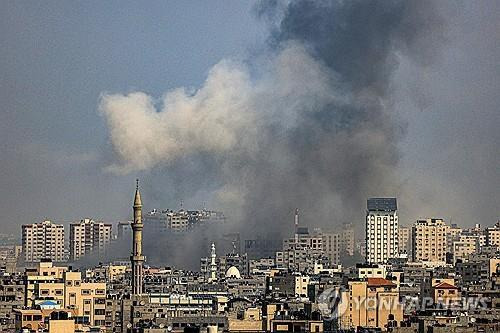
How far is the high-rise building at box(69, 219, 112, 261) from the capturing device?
87438 millimetres

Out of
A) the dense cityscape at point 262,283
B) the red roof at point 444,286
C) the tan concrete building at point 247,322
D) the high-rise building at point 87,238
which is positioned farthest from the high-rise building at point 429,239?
the tan concrete building at point 247,322

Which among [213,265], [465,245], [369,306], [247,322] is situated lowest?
[247,322]

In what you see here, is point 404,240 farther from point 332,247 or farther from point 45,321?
point 45,321

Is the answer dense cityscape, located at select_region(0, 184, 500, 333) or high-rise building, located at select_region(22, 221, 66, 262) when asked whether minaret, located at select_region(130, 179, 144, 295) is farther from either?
high-rise building, located at select_region(22, 221, 66, 262)

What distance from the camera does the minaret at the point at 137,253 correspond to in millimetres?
49350

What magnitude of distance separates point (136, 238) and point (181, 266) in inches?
1068

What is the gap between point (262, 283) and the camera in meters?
62.5

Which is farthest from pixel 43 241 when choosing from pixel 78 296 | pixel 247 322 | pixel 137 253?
pixel 247 322

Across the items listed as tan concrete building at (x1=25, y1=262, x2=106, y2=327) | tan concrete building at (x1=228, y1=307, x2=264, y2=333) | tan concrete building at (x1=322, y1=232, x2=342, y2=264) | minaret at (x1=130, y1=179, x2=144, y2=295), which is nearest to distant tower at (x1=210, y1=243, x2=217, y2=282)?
tan concrete building at (x1=322, y1=232, x2=342, y2=264)

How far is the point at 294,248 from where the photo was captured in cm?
8100

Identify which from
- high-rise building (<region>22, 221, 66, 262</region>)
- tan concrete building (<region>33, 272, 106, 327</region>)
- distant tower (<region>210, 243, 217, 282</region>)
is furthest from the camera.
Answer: high-rise building (<region>22, 221, 66, 262</region>)

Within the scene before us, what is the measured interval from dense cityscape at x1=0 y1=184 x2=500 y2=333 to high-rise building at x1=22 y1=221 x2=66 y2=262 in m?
0.08

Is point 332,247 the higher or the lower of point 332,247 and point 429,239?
the lower

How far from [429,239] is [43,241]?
20507 millimetres
